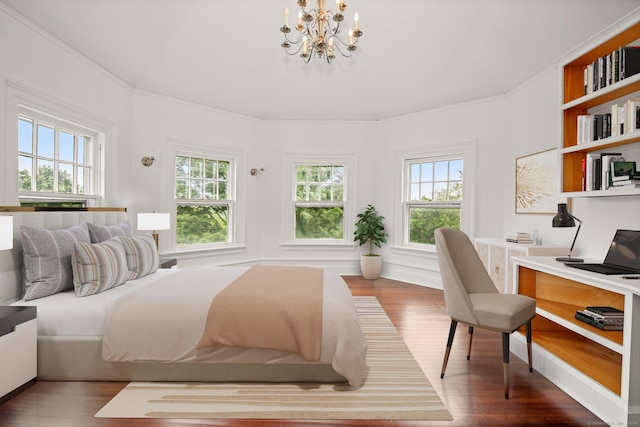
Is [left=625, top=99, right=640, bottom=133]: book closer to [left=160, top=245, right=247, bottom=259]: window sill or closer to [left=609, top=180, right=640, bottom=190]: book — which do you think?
[left=609, top=180, right=640, bottom=190]: book

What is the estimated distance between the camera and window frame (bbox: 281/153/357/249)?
6031 mm

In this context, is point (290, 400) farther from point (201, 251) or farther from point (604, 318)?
point (201, 251)

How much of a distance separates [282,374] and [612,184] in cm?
270

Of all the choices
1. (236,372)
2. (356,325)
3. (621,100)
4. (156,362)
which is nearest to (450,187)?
(621,100)

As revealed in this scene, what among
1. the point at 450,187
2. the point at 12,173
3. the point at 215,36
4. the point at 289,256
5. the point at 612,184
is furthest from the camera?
the point at 289,256

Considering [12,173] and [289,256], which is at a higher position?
[12,173]

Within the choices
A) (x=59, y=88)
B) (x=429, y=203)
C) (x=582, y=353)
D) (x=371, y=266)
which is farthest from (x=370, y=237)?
(x=59, y=88)

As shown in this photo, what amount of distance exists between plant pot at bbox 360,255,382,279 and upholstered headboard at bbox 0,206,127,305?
12.6 ft

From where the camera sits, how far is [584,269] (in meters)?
2.39

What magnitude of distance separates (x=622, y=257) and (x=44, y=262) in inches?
159

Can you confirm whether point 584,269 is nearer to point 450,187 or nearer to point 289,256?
point 450,187

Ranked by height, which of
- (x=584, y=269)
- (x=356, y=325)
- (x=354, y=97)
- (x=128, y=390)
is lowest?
(x=128, y=390)

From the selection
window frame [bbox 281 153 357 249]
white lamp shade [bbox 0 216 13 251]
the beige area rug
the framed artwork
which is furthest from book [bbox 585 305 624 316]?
window frame [bbox 281 153 357 249]

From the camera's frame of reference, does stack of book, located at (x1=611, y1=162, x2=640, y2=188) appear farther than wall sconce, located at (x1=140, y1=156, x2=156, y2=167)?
No
